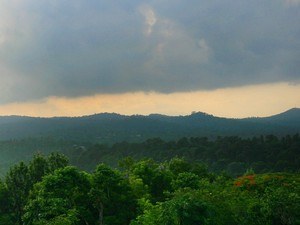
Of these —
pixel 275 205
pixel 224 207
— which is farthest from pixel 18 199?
pixel 275 205

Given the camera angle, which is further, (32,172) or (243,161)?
(243,161)

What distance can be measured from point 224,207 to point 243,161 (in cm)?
13867

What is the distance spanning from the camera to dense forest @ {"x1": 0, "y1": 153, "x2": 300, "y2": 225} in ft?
92.9

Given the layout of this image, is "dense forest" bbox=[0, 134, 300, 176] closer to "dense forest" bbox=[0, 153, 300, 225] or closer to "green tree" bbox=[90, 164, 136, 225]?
"dense forest" bbox=[0, 153, 300, 225]

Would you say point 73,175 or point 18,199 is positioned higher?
point 73,175

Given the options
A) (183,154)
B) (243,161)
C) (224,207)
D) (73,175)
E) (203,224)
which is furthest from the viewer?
(183,154)

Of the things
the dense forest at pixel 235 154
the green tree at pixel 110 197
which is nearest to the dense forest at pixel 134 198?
the green tree at pixel 110 197

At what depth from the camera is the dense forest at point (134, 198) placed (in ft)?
92.9

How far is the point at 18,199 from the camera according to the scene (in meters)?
53.1

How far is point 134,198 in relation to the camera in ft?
158

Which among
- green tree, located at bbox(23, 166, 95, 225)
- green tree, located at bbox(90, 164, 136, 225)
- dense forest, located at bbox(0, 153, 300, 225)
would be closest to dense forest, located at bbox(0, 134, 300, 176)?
dense forest, located at bbox(0, 153, 300, 225)

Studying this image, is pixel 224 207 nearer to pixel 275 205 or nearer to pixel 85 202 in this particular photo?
pixel 275 205

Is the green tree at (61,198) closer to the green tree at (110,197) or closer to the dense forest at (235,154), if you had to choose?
the green tree at (110,197)

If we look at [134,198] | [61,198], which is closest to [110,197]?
[134,198]
